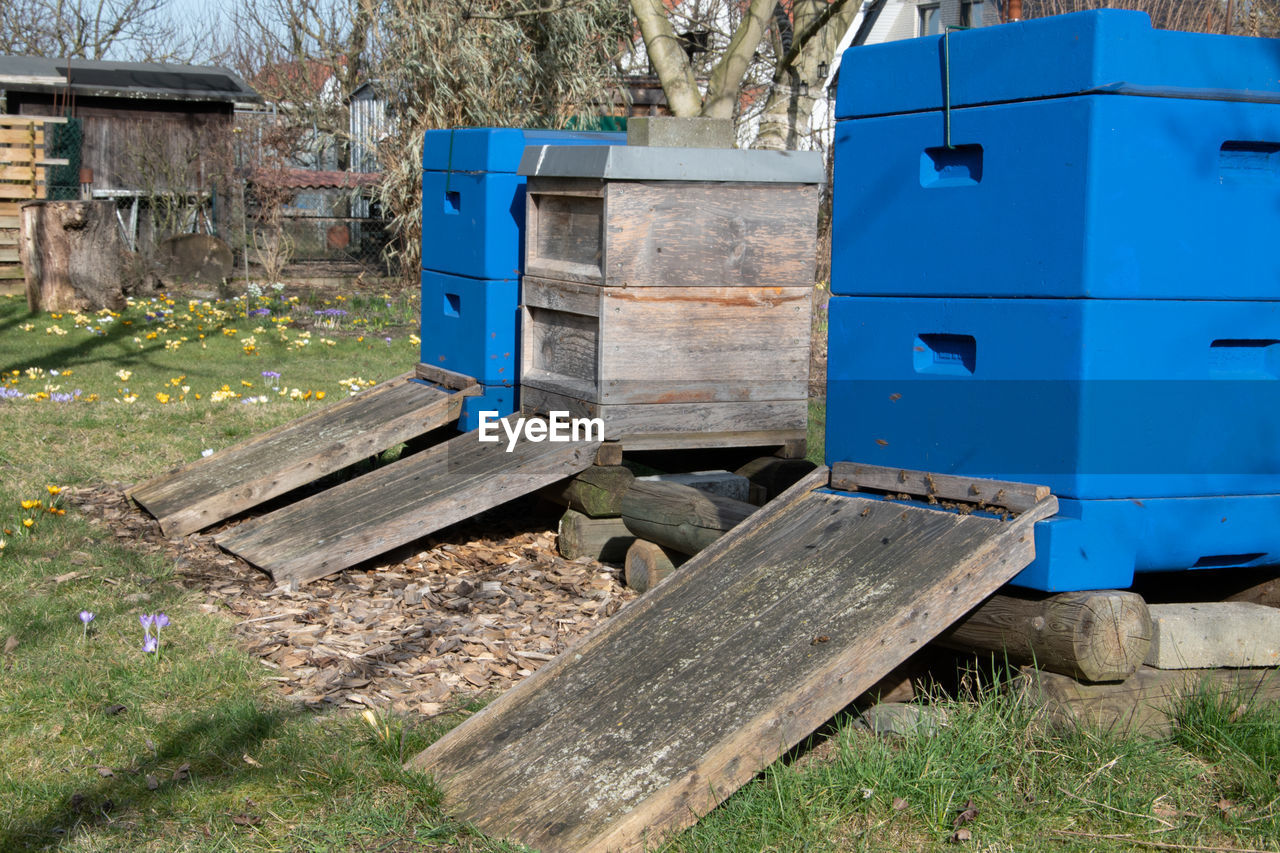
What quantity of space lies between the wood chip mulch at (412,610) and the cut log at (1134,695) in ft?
6.05

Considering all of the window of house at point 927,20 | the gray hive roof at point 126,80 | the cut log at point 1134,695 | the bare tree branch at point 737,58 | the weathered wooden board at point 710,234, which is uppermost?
the window of house at point 927,20

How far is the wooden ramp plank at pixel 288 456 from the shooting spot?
578cm

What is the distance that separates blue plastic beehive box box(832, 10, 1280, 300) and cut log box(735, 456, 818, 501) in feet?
6.69

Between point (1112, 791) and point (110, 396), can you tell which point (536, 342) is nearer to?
point (1112, 791)

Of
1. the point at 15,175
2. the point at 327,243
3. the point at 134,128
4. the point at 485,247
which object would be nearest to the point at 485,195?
the point at 485,247

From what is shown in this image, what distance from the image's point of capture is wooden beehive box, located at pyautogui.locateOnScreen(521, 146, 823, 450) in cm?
525

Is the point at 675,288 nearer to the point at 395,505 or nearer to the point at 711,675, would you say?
the point at 395,505

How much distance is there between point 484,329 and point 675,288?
1.21 m

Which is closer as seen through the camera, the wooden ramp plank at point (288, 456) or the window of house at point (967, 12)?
the window of house at point (967, 12)

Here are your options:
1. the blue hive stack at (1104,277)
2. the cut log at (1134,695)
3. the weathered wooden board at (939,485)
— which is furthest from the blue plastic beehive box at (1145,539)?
the cut log at (1134,695)

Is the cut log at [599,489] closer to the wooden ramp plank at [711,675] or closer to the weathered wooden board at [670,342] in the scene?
the weathered wooden board at [670,342]

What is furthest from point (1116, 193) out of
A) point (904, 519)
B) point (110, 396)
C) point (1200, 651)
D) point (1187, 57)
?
point (110, 396)

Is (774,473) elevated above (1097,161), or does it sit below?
below

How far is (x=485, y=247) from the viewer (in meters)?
6.07
